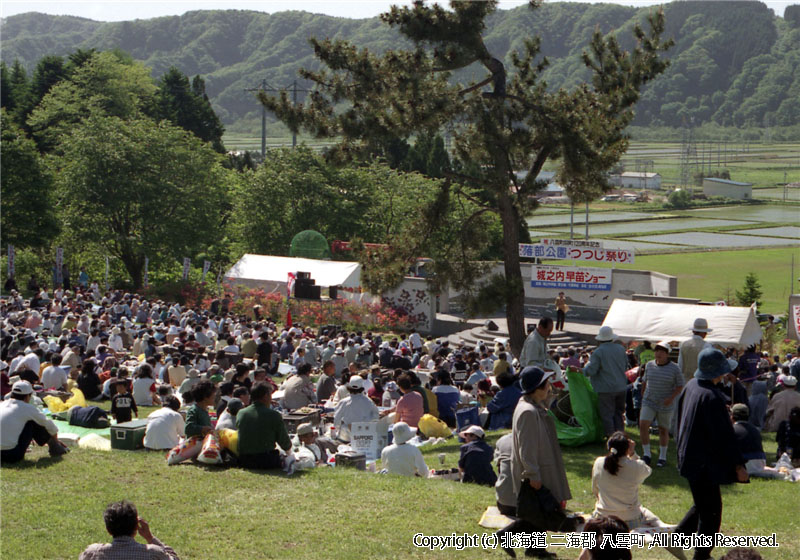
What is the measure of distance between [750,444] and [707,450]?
370 cm

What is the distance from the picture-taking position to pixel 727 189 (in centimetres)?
13275

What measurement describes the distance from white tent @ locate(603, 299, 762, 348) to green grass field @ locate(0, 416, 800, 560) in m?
9.17

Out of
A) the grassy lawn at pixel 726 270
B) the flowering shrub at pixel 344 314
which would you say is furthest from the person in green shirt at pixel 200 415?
the grassy lawn at pixel 726 270

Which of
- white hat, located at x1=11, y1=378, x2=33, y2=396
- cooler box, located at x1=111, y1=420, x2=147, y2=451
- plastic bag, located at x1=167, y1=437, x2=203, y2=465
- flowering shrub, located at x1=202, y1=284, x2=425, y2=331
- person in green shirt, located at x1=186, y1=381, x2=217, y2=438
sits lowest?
flowering shrub, located at x1=202, y1=284, x2=425, y2=331

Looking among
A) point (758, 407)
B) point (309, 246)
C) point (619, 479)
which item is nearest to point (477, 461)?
point (619, 479)

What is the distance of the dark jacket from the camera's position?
6.50 metres

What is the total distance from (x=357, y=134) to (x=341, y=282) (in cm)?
1527

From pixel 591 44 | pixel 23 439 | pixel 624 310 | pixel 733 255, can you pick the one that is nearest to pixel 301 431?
pixel 23 439

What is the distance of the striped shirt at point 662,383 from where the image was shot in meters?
9.67

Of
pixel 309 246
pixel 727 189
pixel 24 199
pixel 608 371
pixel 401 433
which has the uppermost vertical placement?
pixel 24 199

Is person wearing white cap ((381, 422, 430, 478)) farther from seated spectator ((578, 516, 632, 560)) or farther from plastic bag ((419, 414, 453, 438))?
seated spectator ((578, 516, 632, 560))

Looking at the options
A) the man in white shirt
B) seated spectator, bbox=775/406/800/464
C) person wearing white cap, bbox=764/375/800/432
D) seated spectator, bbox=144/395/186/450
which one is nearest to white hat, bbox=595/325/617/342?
seated spectator, bbox=775/406/800/464

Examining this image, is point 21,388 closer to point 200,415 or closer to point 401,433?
point 200,415

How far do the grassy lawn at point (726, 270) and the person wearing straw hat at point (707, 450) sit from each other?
44975 millimetres
